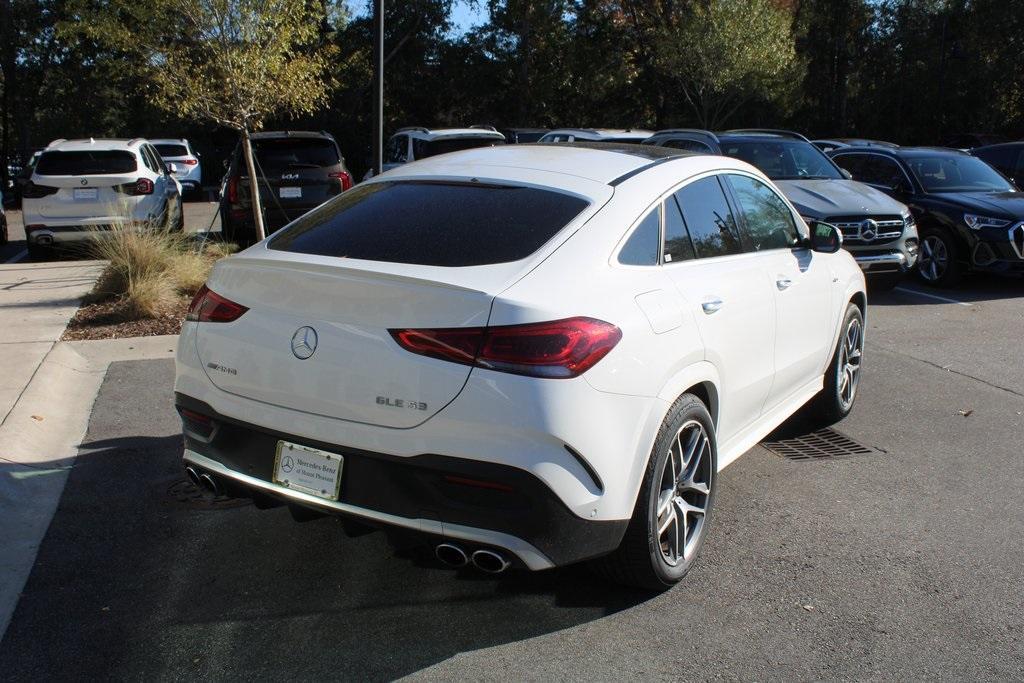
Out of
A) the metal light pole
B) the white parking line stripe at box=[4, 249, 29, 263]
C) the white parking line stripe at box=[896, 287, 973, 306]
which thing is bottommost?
the white parking line stripe at box=[4, 249, 29, 263]

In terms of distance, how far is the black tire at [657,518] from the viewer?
373cm

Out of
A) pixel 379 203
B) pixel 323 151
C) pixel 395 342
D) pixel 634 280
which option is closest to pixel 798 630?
pixel 634 280

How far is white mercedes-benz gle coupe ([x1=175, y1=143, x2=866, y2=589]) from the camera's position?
10.9 ft

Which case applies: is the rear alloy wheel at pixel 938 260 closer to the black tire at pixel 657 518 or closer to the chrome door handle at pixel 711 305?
the chrome door handle at pixel 711 305

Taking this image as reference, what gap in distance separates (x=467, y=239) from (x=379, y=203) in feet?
2.23

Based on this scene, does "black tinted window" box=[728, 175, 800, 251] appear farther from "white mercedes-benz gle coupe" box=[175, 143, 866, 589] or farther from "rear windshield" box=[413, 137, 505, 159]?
"rear windshield" box=[413, 137, 505, 159]

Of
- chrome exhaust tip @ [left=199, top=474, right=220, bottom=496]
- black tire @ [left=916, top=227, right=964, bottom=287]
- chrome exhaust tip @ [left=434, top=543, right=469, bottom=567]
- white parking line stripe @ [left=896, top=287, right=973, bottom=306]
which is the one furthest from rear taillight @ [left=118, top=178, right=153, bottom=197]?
chrome exhaust tip @ [left=434, top=543, right=469, bottom=567]

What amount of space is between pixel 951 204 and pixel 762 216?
25.8 feet

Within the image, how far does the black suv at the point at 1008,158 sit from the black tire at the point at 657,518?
13342mm

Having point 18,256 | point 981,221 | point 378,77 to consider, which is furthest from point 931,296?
point 18,256

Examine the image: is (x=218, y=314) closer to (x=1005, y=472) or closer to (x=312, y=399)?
(x=312, y=399)

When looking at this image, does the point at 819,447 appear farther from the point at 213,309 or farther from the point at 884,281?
the point at 884,281

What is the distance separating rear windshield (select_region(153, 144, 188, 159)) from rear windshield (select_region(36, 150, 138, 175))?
45.2 feet

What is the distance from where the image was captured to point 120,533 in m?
4.57
